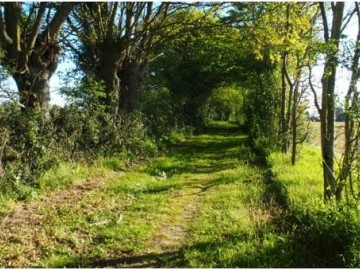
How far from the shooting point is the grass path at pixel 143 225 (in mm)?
6324

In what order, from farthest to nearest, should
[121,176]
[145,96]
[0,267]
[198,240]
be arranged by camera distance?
Result: [145,96] → [121,176] → [198,240] → [0,267]

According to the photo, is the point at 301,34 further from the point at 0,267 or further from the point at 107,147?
the point at 0,267

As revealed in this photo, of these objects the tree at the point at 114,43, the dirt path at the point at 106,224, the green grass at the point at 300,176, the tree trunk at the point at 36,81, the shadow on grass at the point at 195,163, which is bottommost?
the dirt path at the point at 106,224

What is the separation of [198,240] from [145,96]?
72.7ft

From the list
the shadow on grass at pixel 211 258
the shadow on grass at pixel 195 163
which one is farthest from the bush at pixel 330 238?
the shadow on grass at pixel 195 163

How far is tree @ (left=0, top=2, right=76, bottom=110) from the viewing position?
1228 cm

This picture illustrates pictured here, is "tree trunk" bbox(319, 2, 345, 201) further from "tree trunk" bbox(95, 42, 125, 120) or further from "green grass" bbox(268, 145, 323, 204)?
"tree trunk" bbox(95, 42, 125, 120)

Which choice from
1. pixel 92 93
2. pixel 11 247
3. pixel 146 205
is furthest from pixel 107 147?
pixel 11 247

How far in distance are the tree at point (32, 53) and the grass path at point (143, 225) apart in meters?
2.92

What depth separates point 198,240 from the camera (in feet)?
23.2

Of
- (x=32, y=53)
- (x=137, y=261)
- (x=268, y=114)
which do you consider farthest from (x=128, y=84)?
(x=137, y=261)

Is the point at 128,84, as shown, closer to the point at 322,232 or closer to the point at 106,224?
the point at 106,224

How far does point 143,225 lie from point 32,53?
707 cm

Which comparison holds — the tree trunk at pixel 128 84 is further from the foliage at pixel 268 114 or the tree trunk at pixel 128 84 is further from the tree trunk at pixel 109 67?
the foliage at pixel 268 114
